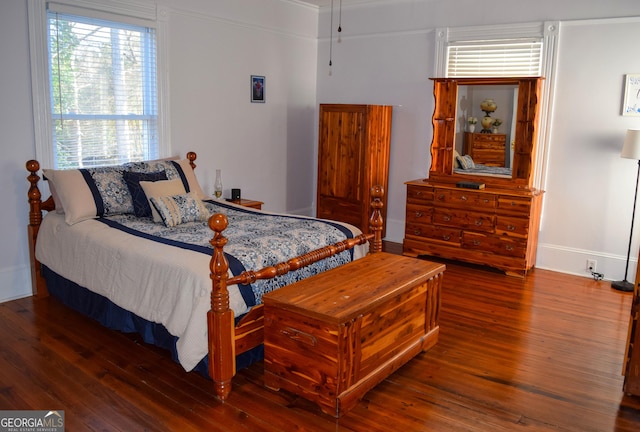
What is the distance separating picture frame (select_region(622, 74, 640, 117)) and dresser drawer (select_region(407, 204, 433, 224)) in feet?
6.50

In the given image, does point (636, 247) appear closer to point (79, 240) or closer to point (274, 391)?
point (274, 391)

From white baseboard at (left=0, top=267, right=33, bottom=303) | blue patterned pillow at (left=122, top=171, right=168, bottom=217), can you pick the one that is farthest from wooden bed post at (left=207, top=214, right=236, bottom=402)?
white baseboard at (left=0, top=267, right=33, bottom=303)

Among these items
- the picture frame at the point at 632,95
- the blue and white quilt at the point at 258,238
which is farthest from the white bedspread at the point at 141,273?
the picture frame at the point at 632,95

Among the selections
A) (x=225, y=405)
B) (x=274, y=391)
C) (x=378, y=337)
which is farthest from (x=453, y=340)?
(x=225, y=405)

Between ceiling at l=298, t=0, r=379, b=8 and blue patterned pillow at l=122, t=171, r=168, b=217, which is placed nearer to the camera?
blue patterned pillow at l=122, t=171, r=168, b=217

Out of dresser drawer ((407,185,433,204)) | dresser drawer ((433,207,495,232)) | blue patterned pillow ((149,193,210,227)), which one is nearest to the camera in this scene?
blue patterned pillow ((149,193,210,227))

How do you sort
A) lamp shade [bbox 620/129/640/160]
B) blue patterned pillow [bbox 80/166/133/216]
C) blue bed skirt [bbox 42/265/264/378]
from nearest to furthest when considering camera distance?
1. blue bed skirt [bbox 42/265/264/378]
2. blue patterned pillow [bbox 80/166/133/216]
3. lamp shade [bbox 620/129/640/160]

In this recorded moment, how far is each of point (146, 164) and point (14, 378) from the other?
6.66 ft

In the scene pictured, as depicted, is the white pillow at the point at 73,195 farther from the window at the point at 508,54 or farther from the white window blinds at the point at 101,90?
the window at the point at 508,54

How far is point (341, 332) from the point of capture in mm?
2652

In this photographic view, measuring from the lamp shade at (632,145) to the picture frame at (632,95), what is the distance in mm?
324

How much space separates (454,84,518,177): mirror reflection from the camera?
17.3ft

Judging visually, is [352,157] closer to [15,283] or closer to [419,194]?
[419,194]

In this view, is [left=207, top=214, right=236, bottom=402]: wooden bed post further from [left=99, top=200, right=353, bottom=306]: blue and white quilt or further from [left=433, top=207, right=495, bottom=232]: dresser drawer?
[left=433, top=207, right=495, bottom=232]: dresser drawer
